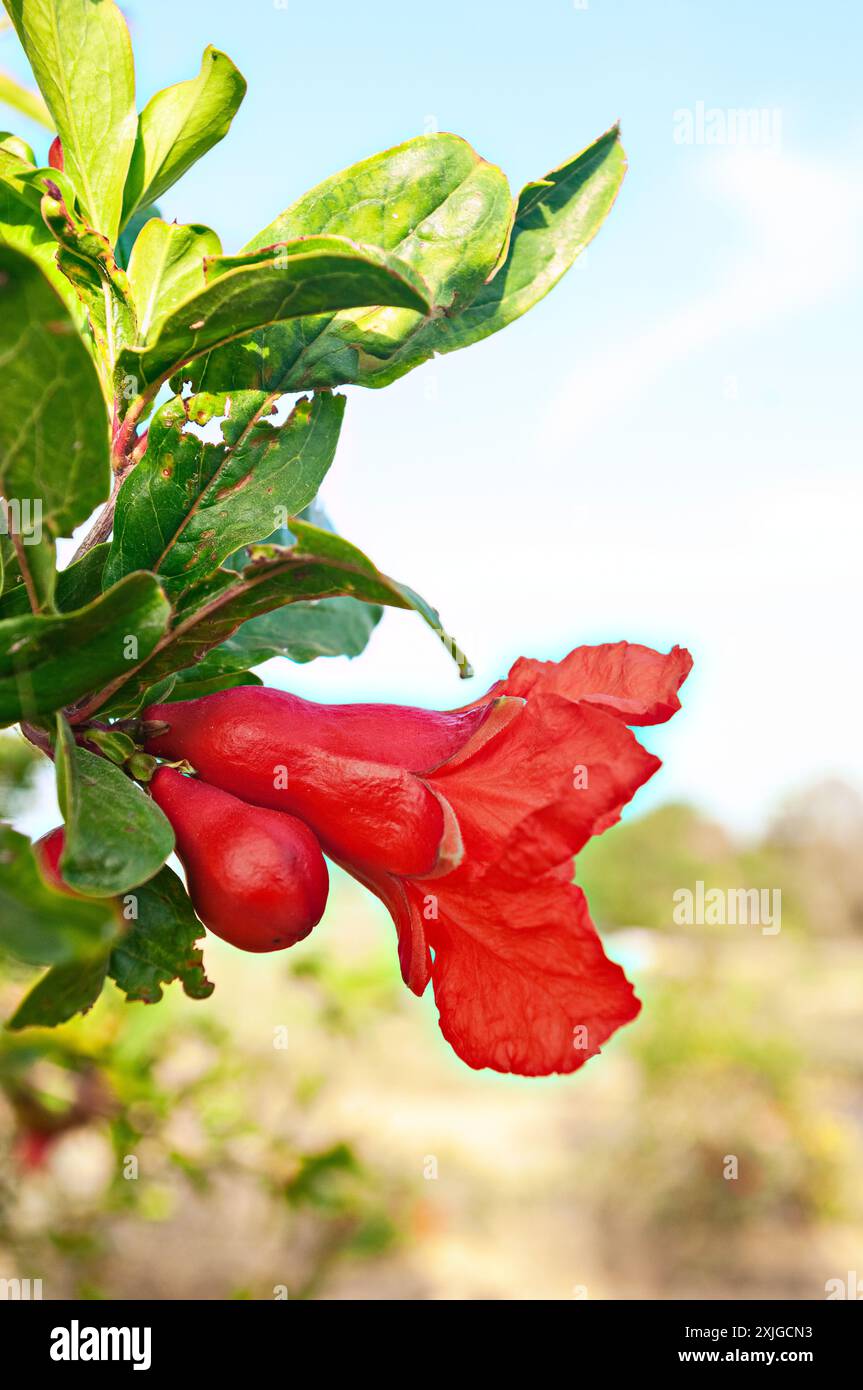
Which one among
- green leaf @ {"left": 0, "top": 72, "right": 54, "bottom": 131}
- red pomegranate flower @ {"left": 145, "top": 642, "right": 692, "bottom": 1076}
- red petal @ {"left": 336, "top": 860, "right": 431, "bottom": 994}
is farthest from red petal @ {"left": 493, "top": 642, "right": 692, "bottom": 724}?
green leaf @ {"left": 0, "top": 72, "right": 54, "bottom": 131}

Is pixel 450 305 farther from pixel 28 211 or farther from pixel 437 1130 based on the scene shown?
pixel 437 1130

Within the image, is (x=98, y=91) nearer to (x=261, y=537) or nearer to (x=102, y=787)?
(x=261, y=537)

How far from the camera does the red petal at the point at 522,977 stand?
49 cm

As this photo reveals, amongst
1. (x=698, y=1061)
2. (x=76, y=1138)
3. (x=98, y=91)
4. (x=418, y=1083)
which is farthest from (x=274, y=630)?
(x=418, y=1083)

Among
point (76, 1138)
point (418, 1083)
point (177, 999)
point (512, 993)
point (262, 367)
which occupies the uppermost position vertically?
point (262, 367)

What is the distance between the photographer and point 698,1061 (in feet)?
21.3

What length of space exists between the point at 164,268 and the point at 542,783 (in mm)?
285

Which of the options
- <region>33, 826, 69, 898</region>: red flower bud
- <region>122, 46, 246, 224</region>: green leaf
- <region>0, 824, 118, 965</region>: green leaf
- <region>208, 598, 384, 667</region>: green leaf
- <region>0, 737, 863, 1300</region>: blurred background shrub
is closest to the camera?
<region>0, 824, 118, 965</region>: green leaf

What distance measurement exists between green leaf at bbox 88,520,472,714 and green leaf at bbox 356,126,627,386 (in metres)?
0.15

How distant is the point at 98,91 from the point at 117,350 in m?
0.12

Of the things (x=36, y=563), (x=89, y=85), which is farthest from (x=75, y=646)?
(x=89, y=85)

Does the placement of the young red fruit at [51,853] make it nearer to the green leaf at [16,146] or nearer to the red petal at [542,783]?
the red petal at [542,783]

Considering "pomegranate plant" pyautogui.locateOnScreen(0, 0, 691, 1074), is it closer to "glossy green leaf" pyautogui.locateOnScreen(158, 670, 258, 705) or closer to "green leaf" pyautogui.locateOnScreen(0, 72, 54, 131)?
"glossy green leaf" pyautogui.locateOnScreen(158, 670, 258, 705)

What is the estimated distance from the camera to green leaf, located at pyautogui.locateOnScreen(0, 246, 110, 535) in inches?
13.8
